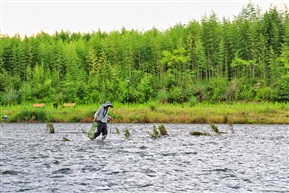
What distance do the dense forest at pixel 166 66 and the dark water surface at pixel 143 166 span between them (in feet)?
150

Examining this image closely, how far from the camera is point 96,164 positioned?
18625 millimetres

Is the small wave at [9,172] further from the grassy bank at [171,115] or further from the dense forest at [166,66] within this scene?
the dense forest at [166,66]

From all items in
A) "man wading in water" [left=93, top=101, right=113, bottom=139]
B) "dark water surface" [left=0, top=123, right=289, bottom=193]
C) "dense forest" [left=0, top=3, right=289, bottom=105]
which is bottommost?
"dark water surface" [left=0, top=123, right=289, bottom=193]

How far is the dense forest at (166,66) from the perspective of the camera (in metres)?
73.9

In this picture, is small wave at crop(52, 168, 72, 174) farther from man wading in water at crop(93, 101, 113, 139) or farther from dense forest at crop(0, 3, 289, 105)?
dense forest at crop(0, 3, 289, 105)

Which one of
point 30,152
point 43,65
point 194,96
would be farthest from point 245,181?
point 43,65

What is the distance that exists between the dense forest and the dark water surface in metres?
45.6

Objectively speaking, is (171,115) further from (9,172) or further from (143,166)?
(9,172)

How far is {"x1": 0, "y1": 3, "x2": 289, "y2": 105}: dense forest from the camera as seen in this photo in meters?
73.9

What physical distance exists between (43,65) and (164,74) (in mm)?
21929

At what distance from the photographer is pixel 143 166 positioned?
18.3 meters

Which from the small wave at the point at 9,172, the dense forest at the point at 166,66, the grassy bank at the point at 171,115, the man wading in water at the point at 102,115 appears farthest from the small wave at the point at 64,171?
the dense forest at the point at 166,66

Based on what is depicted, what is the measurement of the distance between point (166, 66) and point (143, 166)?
68.1 m

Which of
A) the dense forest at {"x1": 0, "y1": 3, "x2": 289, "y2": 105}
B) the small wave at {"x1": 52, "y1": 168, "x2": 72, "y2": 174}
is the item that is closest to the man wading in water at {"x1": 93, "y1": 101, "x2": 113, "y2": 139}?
the small wave at {"x1": 52, "y1": 168, "x2": 72, "y2": 174}
